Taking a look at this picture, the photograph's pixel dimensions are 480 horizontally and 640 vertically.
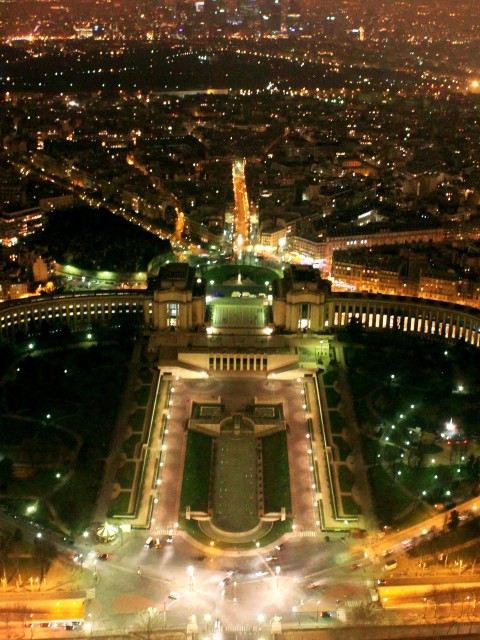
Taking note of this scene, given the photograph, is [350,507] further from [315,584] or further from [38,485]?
[38,485]

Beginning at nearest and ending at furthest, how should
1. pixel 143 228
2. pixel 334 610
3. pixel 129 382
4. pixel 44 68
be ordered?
pixel 334 610 → pixel 129 382 → pixel 143 228 → pixel 44 68

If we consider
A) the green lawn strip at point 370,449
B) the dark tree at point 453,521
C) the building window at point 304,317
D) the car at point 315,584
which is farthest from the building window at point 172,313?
the car at point 315,584

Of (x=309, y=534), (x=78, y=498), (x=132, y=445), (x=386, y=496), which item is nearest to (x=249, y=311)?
(x=132, y=445)

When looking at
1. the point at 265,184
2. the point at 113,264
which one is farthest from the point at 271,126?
the point at 113,264

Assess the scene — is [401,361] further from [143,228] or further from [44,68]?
[44,68]

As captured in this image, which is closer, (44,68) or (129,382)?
(129,382)

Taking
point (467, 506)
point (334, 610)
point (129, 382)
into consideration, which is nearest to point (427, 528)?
point (467, 506)

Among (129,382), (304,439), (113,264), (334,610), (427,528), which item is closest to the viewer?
(334,610)

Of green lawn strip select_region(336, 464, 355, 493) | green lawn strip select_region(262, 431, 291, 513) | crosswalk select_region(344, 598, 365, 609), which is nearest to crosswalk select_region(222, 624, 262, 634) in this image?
crosswalk select_region(344, 598, 365, 609)

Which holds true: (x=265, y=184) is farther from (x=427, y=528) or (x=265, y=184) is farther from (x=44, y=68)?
(x=44, y=68)
